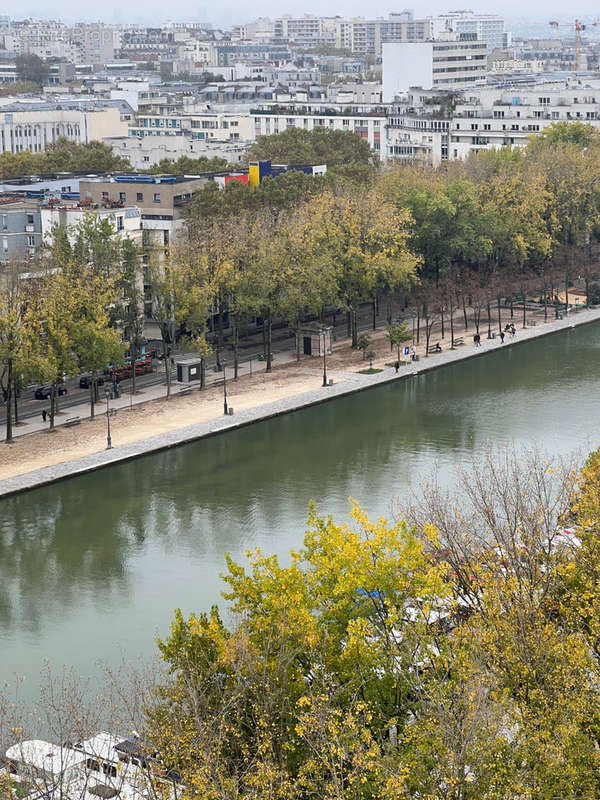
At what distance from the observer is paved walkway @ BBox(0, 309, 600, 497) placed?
195 ft

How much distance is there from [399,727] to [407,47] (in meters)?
166

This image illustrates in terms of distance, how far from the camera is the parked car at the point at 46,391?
73000 mm

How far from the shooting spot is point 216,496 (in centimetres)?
5788

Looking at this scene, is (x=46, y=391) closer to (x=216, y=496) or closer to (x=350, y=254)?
(x=216, y=496)

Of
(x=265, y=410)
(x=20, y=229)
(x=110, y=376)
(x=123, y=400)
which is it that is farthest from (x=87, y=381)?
(x=20, y=229)

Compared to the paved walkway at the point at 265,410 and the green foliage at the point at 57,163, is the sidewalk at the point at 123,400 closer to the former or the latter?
the paved walkway at the point at 265,410

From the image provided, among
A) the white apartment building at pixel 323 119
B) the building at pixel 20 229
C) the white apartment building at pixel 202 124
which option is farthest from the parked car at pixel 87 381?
the white apartment building at pixel 202 124

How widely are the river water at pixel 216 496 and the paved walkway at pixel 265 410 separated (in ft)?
1.72

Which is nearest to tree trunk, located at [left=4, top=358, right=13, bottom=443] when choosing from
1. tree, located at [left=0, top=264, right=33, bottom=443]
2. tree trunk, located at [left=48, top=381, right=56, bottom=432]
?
tree, located at [left=0, top=264, right=33, bottom=443]

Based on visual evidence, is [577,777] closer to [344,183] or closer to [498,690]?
[498,690]

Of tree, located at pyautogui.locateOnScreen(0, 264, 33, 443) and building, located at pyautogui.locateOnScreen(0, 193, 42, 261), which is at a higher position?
building, located at pyautogui.locateOnScreen(0, 193, 42, 261)

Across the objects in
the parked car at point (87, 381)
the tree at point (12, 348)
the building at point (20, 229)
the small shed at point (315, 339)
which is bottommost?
the parked car at point (87, 381)

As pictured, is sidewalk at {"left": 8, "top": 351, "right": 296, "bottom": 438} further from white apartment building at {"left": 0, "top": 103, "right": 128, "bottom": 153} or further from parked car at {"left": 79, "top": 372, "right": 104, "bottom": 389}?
white apartment building at {"left": 0, "top": 103, "right": 128, "bottom": 153}

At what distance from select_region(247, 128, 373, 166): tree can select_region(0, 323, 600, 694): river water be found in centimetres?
5120
